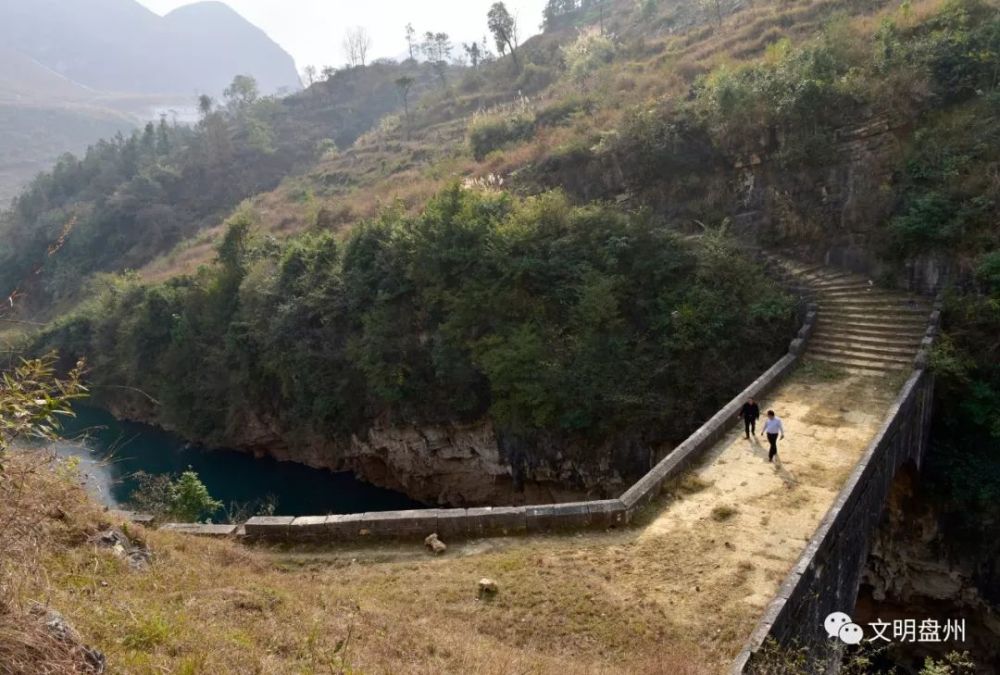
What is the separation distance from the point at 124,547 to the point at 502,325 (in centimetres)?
1262

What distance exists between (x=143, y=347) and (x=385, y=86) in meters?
61.8

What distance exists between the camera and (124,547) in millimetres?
8023

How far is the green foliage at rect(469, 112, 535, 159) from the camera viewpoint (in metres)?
34.4

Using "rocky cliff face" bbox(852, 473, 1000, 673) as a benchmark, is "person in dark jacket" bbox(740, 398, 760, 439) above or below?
above

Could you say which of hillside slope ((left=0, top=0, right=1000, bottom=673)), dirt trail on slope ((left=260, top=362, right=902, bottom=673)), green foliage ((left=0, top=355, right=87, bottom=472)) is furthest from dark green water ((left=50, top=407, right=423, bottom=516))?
green foliage ((left=0, top=355, right=87, bottom=472))

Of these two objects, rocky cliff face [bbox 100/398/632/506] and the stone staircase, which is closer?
the stone staircase

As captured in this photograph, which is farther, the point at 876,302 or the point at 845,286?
the point at 845,286

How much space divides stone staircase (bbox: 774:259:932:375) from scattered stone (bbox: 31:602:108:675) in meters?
15.4

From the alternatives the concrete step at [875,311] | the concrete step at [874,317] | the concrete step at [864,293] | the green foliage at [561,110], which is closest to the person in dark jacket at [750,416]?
the concrete step at [874,317]

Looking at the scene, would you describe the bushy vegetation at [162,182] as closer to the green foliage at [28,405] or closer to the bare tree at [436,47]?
the bare tree at [436,47]

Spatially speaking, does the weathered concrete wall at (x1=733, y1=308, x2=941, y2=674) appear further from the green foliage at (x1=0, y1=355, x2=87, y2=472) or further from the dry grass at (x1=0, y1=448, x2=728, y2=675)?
the green foliage at (x1=0, y1=355, x2=87, y2=472)

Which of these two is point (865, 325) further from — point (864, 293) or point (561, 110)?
point (561, 110)

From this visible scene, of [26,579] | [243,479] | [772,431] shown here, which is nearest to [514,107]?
[243,479]

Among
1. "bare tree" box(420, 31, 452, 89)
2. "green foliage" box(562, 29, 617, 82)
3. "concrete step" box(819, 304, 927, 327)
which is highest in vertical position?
"bare tree" box(420, 31, 452, 89)
